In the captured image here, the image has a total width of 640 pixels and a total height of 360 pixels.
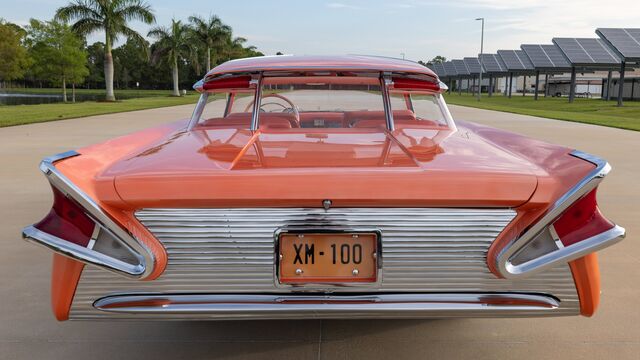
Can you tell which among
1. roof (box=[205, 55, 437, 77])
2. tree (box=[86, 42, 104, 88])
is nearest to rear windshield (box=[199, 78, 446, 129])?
roof (box=[205, 55, 437, 77])

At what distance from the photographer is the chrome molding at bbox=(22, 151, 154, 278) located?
1.85m

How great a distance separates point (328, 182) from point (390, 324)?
1282 mm

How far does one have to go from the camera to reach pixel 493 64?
62125mm

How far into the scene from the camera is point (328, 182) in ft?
6.20

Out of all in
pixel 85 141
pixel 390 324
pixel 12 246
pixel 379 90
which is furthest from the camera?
pixel 85 141

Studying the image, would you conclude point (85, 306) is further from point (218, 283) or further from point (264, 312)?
point (264, 312)

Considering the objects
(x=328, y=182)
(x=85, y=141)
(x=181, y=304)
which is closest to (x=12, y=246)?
(x=181, y=304)

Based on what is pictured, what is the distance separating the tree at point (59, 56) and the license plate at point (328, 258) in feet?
148

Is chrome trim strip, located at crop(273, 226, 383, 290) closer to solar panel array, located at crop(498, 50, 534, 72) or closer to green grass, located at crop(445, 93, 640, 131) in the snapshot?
green grass, located at crop(445, 93, 640, 131)

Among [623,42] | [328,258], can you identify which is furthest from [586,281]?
[623,42]

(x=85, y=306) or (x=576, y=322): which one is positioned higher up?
(x=85, y=306)

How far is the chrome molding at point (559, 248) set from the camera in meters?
1.88

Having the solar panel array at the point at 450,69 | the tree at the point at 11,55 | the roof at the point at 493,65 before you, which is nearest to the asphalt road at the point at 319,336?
the tree at the point at 11,55

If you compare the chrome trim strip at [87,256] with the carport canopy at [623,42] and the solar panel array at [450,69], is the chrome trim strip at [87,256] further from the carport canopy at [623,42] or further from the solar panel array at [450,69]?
the solar panel array at [450,69]
